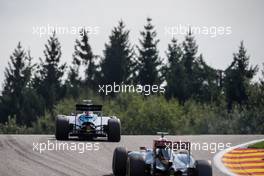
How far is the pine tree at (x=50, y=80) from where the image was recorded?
241 feet

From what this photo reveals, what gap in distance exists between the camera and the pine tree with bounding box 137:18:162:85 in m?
73.3

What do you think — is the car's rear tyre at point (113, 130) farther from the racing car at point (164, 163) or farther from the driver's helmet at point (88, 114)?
the racing car at point (164, 163)

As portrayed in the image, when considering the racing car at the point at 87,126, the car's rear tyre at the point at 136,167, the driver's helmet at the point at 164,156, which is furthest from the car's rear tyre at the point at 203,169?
the racing car at the point at 87,126

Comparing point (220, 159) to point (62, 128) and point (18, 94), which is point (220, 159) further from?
point (18, 94)

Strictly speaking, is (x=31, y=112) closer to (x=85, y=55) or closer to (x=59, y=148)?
(x=85, y=55)

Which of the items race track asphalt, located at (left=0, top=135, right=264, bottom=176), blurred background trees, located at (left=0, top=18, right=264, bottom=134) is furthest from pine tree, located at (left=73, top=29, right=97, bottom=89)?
race track asphalt, located at (left=0, top=135, right=264, bottom=176)

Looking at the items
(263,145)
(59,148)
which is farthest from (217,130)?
(59,148)

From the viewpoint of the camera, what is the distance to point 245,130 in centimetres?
4109

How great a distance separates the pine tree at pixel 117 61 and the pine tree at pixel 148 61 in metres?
1.21

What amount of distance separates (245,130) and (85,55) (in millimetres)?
35663

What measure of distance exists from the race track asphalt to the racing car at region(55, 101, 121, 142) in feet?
0.89
